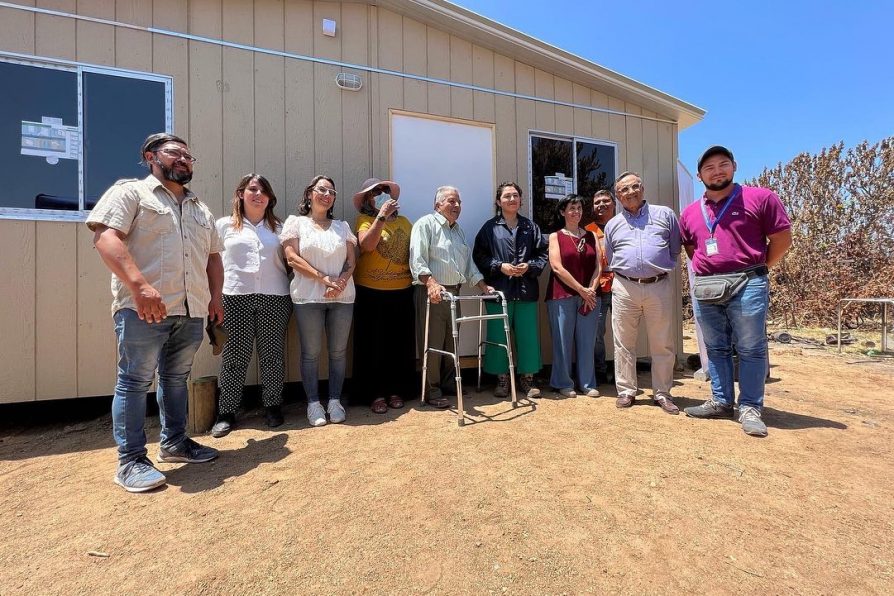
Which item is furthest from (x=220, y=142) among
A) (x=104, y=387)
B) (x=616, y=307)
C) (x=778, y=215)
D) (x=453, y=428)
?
(x=778, y=215)

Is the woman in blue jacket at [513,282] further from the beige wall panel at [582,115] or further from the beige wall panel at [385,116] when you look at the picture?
the beige wall panel at [582,115]

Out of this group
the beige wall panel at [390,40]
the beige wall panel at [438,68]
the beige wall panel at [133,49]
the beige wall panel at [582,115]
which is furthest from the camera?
the beige wall panel at [582,115]

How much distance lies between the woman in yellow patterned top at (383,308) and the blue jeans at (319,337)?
0.78 feet

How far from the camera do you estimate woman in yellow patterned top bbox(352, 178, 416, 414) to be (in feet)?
10.8

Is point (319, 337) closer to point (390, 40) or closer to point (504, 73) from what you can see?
point (390, 40)

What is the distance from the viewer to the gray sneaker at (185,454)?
2330 mm

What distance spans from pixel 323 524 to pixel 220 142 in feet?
9.94

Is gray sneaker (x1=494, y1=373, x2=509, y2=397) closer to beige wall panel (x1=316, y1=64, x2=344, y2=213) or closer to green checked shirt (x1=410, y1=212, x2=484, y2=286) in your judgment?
green checked shirt (x1=410, y1=212, x2=484, y2=286)

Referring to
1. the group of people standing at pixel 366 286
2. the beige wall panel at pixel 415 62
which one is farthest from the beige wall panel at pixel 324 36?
the group of people standing at pixel 366 286

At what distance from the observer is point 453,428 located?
279cm

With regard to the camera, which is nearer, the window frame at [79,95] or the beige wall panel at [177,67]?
the window frame at [79,95]

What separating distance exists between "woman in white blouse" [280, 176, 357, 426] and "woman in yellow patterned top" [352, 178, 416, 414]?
200mm

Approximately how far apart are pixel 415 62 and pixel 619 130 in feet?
8.06

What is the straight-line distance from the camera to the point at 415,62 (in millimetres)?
3916
